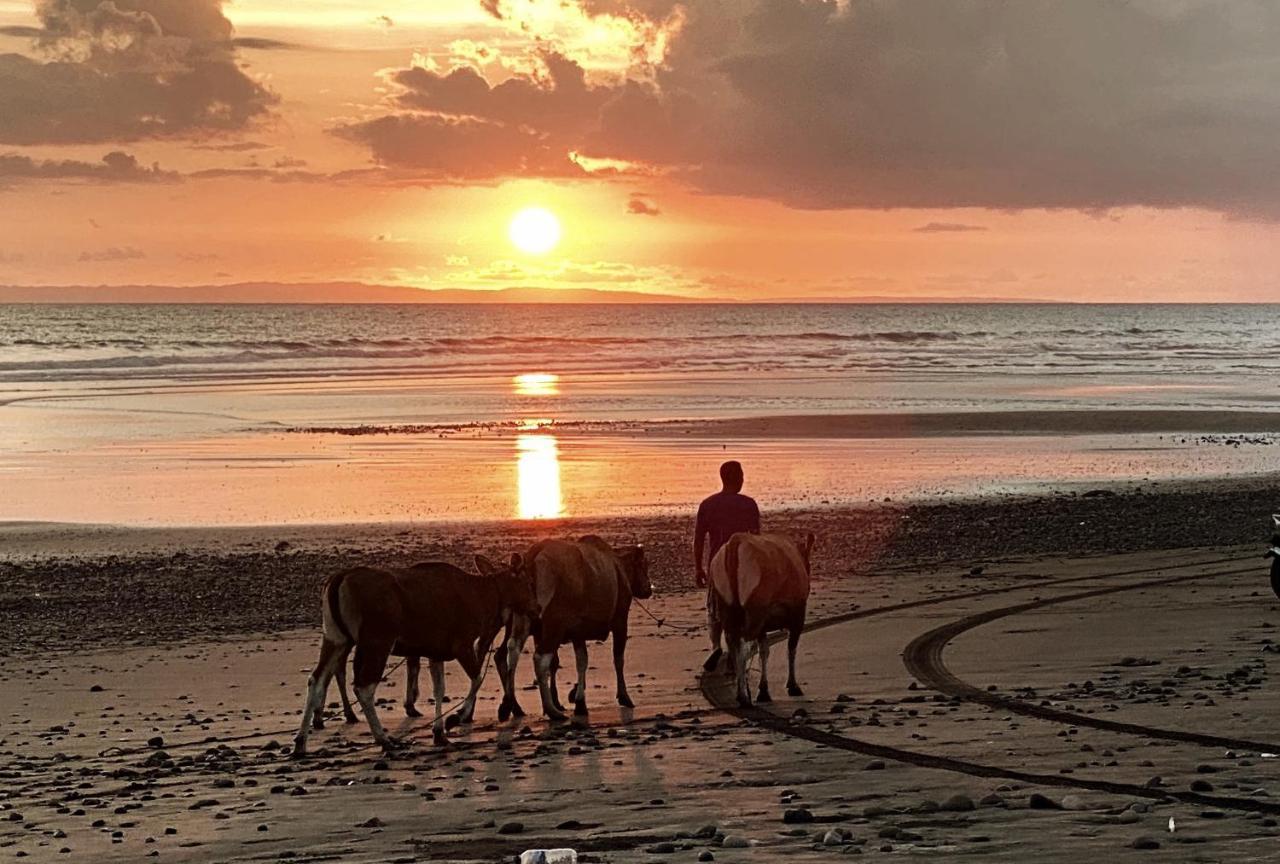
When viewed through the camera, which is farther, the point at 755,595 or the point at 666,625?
the point at 666,625

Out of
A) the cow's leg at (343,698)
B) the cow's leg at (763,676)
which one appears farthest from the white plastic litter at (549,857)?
the cow's leg at (763,676)

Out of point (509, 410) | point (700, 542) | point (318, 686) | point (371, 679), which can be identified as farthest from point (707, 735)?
point (509, 410)

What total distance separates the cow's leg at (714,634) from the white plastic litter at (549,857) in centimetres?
581

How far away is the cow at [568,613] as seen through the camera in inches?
510

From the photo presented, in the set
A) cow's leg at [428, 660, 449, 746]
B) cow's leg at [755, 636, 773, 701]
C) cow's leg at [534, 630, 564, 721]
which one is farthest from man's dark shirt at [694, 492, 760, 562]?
cow's leg at [428, 660, 449, 746]

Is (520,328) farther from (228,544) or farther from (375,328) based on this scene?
(228,544)

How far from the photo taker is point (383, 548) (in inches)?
929

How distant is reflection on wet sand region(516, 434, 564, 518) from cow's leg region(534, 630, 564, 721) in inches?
559

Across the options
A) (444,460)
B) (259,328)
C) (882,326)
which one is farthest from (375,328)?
(444,460)

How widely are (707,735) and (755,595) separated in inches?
63.3

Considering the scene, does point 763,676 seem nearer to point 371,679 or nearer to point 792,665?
point 792,665

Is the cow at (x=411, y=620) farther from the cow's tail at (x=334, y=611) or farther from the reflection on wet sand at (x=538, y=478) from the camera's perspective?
the reflection on wet sand at (x=538, y=478)

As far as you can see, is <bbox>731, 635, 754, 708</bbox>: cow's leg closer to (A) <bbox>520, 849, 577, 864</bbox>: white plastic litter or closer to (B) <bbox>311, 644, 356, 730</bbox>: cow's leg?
(B) <bbox>311, 644, 356, 730</bbox>: cow's leg

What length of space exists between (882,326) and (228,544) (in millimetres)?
147289
